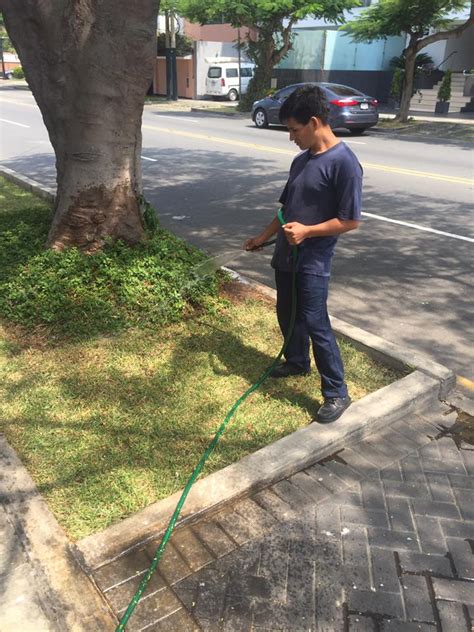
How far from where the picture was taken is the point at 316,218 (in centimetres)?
323

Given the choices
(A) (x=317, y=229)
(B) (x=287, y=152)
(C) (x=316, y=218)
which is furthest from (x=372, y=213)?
(B) (x=287, y=152)

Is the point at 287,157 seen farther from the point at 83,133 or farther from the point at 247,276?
the point at 83,133

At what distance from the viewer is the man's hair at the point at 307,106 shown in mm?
3000

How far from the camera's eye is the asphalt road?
5176 millimetres

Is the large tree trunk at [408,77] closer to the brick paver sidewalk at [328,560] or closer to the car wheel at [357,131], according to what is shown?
the car wheel at [357,131]

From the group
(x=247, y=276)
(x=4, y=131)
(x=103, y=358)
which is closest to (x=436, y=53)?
(x=4, y=131)

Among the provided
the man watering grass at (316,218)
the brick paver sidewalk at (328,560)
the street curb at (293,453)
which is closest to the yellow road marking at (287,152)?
the street curb at (293,453)

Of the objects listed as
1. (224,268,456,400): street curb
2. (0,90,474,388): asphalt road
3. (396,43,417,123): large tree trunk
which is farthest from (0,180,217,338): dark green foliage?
(396,43,417,123): large tree trunk

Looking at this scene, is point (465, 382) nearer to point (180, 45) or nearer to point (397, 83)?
point (397, 83)

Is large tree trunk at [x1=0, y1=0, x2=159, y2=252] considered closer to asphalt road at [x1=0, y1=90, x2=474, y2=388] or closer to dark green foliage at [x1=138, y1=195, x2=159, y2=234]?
dark green foliage at [x1=138, y1=195, x2=159, y2=234]

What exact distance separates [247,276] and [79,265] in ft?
6.37

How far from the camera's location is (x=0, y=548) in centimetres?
253

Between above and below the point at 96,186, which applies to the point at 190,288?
below

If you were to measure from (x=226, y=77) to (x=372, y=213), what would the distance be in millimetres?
27577
